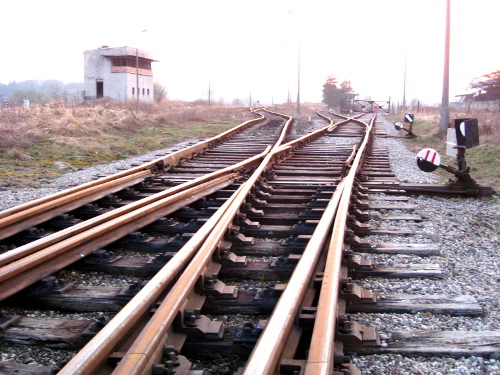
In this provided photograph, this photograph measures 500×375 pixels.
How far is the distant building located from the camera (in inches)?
2231

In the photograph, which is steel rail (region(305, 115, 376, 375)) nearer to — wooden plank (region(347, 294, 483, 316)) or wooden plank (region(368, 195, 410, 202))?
wooden plank (region(347, 294, 483, 316))

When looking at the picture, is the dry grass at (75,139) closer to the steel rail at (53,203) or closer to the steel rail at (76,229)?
the steel rail at (53,203)

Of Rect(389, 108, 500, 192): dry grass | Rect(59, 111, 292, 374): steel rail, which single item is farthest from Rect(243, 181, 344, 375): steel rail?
Rect(389, 108, 500, 192): dry grass

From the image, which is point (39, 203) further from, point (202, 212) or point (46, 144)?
point (46, 144)

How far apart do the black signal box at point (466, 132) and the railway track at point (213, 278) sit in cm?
168

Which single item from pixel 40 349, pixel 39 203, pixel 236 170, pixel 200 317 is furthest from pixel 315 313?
pixel 236 170

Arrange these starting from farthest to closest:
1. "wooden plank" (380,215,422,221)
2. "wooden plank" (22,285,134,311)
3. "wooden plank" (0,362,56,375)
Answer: "wooden plank" (380,215,422,221) → "wooden plank" (22,285,134,311) → "wooden plank" (0,362,56,375)

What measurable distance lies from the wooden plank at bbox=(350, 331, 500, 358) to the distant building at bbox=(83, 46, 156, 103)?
5511 cm

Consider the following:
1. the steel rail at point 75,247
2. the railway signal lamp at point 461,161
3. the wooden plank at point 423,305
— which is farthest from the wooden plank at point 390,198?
the wooden plank at point 423,305

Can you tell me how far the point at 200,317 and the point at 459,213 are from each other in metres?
4.47

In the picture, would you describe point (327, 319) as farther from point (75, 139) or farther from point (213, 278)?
point (75, 139)

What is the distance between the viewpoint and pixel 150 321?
269cm

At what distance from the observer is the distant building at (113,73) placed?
186 ft

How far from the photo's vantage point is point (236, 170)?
26.5 feet
